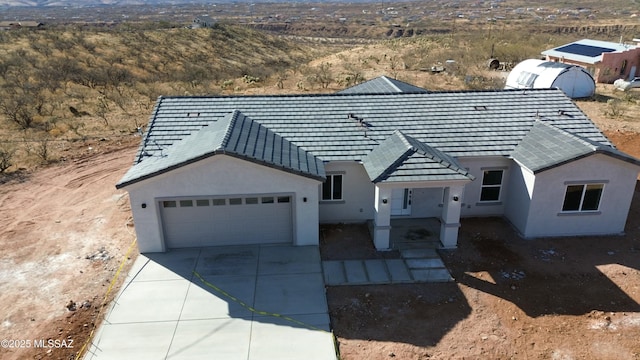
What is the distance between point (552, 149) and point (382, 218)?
645 cm

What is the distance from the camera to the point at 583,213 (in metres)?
15.6

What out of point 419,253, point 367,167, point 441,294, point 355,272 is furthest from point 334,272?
point 367,167

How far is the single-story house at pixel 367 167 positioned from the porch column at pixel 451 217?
0.04 m

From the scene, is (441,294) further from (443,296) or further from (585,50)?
(585,50)

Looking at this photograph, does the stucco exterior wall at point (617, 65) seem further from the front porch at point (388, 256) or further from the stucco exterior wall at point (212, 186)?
A: the stucco exterior wall at point (212, 186)

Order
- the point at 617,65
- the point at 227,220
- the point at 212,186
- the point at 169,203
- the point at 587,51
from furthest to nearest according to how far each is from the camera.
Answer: the point at 587,51
the point at 617,65
the point at 227,220
the point at 169,203
the point at 212,186

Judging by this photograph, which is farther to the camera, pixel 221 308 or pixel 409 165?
pixel 409 165

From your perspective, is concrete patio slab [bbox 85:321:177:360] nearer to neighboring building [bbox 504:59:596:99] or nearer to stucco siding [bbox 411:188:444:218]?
stucco siding [bbox 411:188:444:218]

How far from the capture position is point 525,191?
1549 cm

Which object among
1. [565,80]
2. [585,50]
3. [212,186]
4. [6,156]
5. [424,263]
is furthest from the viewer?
[585,50]

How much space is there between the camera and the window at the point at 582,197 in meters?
15.2

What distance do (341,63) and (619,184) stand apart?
4006cm

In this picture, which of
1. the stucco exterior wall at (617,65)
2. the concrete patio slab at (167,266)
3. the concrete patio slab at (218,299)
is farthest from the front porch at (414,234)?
the stucco exterior wall at (617,65)

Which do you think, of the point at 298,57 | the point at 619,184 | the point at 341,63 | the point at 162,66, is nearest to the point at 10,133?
the point at 162,66
